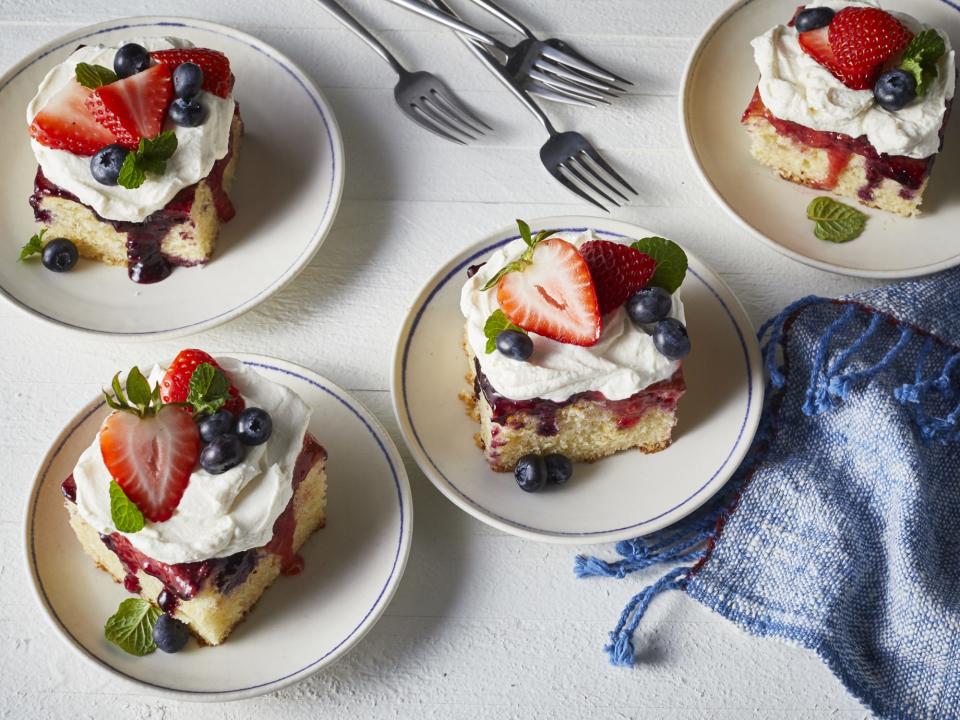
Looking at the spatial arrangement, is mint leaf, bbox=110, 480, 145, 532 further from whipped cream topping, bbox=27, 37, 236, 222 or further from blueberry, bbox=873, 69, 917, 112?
blueberry, bbox=873, 69, 917, 112

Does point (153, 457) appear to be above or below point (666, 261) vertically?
below

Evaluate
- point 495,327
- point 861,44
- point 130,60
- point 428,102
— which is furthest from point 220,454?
point 861,44

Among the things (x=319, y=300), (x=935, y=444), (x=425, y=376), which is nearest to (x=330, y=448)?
(x=425, y=376)

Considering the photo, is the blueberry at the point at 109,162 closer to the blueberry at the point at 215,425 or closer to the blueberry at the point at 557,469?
the blueberry at the point at 215,425

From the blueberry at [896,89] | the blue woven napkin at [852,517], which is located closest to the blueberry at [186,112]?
the blue woven napkin at [852,517]

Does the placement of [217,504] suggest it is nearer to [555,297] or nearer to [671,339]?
[555,297]

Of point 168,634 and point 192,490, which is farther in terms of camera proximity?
point 168,634

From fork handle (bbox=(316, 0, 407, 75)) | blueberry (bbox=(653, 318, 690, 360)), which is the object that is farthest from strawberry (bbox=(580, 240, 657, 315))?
fork handle (bbox=(316, 0, 407, 75))

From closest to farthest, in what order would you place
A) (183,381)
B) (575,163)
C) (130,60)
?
(183,381) → (130,60) → (575,163)
